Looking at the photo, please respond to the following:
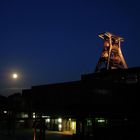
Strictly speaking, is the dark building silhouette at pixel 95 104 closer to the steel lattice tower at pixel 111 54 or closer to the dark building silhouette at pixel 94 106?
the dark building silhouette at pixel 94 106

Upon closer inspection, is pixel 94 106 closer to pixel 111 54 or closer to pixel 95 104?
pixel 95 104

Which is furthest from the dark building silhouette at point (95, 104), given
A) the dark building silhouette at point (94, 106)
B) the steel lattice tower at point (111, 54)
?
the steel lattice tower at point (111, 54)

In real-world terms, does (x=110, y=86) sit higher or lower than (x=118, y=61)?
lower

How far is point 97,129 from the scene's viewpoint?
78.5ft

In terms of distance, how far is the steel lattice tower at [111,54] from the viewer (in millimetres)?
75812

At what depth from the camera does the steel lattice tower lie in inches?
2985

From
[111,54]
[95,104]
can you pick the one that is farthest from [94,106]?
[111,54]

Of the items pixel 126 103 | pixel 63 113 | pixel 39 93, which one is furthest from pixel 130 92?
pixel 39 93

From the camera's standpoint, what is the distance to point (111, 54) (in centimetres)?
7900

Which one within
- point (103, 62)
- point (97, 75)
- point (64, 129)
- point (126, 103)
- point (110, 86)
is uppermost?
point (103, 62)

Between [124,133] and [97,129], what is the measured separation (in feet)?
7.25

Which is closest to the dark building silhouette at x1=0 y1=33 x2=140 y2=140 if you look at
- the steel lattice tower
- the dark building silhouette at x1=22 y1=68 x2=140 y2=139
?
the dark building silhouette at x1=22 y1=68 x2=140 y2=139

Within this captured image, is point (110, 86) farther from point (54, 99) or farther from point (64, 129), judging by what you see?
point (64, 129)

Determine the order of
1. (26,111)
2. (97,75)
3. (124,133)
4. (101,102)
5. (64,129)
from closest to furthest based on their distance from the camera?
(124,133)
(101,102)
(64,129)
(97,75)
(26,111)
